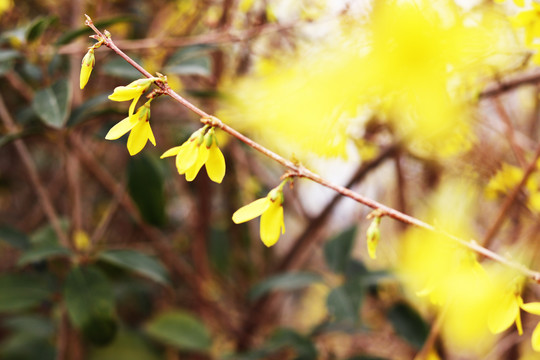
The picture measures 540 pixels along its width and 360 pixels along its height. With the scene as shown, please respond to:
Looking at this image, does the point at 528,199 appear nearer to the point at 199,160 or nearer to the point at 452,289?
the point at 452,289

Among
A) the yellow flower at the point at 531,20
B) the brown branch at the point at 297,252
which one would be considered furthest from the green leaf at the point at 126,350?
the yellow flower at the point at 531,20

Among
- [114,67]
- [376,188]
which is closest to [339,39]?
[114,67]

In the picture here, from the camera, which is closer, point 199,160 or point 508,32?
point 199,160

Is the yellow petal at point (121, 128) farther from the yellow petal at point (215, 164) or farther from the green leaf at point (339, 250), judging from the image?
the green leaf at point (339, 250)

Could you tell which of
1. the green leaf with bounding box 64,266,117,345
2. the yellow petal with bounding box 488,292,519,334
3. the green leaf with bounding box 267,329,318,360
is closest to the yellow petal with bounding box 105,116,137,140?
the yellow petal with bounding box 488,292,519,334

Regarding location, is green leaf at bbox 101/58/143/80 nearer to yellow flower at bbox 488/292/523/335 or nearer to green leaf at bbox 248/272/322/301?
green leaf at bbox 248/272/322/301
